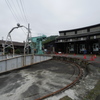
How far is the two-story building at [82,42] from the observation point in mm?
17359

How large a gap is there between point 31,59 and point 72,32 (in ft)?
70.2

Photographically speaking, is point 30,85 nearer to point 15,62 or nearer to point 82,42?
point 15,62

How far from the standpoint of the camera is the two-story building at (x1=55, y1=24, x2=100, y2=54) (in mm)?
17359

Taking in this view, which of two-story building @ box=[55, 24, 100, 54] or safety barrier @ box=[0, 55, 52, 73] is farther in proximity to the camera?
two-story building @ box=[55, 24, 100, 54]

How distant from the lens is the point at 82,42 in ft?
62.2

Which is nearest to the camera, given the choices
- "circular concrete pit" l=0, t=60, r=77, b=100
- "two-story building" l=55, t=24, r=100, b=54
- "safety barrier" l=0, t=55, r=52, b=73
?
"circular concrete pit" l=0, t=60, r=77, b=100

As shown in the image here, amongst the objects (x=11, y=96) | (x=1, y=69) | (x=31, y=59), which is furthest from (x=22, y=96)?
(x=31, y=59)

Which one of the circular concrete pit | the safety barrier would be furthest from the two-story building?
the circular concrete pit

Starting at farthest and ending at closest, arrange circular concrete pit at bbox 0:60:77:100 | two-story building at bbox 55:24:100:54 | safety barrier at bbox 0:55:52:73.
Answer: two-story building at bbox 55:24:100:54 < safety barrier at bbox 0:55:52:73 < circular concrete pit at bbox 0:60:77:100

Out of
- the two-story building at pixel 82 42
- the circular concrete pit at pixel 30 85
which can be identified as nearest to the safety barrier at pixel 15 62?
the circular concrete pit at pixel 30 85

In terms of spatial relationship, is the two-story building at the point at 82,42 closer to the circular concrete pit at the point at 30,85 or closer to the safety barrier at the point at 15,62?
the safety barrier at the point at 15,62

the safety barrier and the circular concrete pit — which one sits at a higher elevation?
the safety barrier

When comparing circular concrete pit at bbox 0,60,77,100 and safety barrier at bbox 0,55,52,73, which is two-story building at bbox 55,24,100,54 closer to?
safety barrier at bbox 0,55,52,73

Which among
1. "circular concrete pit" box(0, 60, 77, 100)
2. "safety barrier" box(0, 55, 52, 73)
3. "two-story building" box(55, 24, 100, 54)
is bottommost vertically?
"circular concrete pit" box(0, 60, 77, 100)
